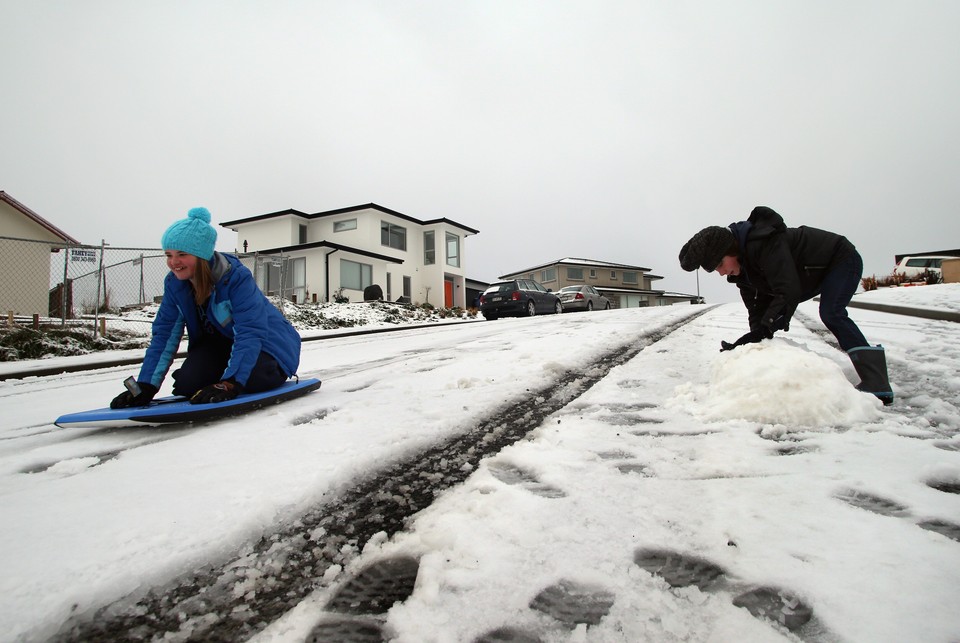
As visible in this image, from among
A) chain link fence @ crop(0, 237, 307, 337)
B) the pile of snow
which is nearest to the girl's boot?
the pile of snow

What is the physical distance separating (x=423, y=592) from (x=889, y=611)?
91cm

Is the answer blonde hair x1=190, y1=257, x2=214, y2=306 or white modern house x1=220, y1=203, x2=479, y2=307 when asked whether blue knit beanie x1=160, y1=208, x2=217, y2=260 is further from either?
white modern house x1=220, y1=203, x2=479, y2=307

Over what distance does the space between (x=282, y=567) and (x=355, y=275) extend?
20.8 meters

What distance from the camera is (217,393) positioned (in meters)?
2.53

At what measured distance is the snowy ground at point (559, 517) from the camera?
0.93m

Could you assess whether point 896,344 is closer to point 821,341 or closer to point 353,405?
point 821,341

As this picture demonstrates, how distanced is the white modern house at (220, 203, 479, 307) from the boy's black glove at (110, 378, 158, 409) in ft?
50.3

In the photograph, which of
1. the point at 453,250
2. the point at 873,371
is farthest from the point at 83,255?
the point at 453,250

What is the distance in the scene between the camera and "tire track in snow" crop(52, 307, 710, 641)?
0.94 meters

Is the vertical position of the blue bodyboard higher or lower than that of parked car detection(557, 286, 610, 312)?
lower

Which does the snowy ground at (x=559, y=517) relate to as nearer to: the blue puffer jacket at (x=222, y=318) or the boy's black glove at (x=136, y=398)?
the boy's black glove at (x=136, y=398)

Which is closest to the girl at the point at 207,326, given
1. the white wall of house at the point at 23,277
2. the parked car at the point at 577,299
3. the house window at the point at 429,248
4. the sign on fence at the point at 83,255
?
the sign on fence at the point at 83,255

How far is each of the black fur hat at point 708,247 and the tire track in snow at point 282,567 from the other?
1.87m

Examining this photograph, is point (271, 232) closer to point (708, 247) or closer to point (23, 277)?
point (23, 277)
